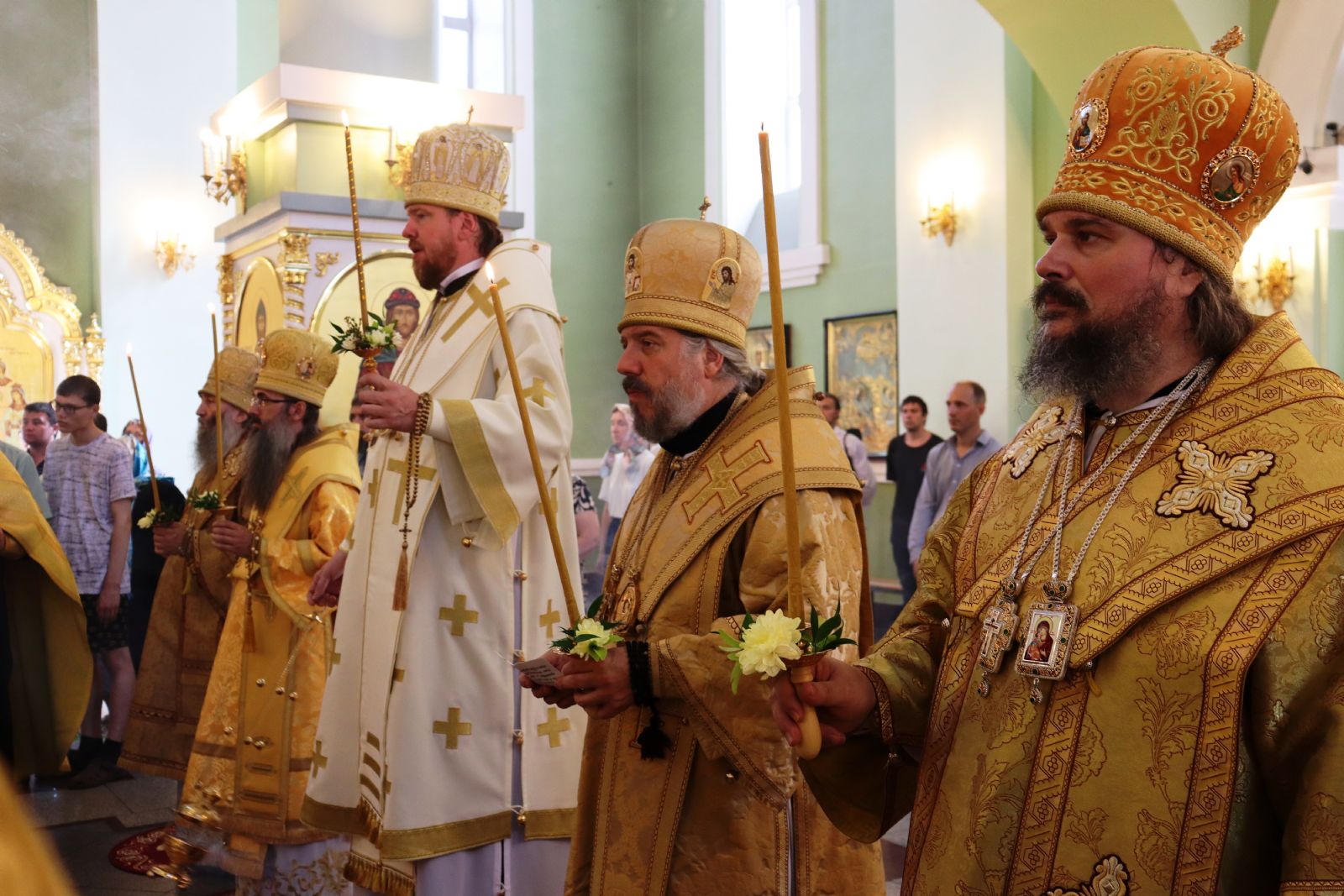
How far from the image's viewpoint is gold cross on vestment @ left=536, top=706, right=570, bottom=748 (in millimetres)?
3322

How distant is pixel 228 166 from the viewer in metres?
6.62

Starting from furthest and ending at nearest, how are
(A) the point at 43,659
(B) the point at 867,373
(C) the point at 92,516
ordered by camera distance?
(B) the point at 867,373 → (C) the point at 92,516 → (A) the point at 43,659

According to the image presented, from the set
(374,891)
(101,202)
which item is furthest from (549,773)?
(101,202)

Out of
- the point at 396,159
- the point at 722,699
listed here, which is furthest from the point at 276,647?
the point at 396,159

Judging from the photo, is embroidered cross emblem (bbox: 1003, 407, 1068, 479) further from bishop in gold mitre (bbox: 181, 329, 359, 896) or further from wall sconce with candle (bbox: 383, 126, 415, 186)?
wall sconce with candle (bbox: 383, 126, 415, 186)

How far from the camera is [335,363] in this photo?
4.71m

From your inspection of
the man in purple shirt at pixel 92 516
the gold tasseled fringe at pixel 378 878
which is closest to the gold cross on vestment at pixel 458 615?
the gold tasseled fringe at pixel 378 878

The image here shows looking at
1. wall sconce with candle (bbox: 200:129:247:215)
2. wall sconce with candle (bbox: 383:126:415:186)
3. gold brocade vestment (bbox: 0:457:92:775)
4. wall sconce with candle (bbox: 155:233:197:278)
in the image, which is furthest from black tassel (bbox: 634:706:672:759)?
wall sconce with candle (bbox: 155:233:197:278)

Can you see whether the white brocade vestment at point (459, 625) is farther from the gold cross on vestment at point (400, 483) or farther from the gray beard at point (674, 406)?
the gray beard at point (674, 406)

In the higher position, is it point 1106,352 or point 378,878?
point 1106,352

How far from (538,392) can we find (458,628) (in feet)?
2.18

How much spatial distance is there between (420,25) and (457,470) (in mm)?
4041

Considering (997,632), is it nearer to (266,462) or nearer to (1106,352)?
(1106,352)

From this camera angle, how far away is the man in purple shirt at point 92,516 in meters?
6.23
